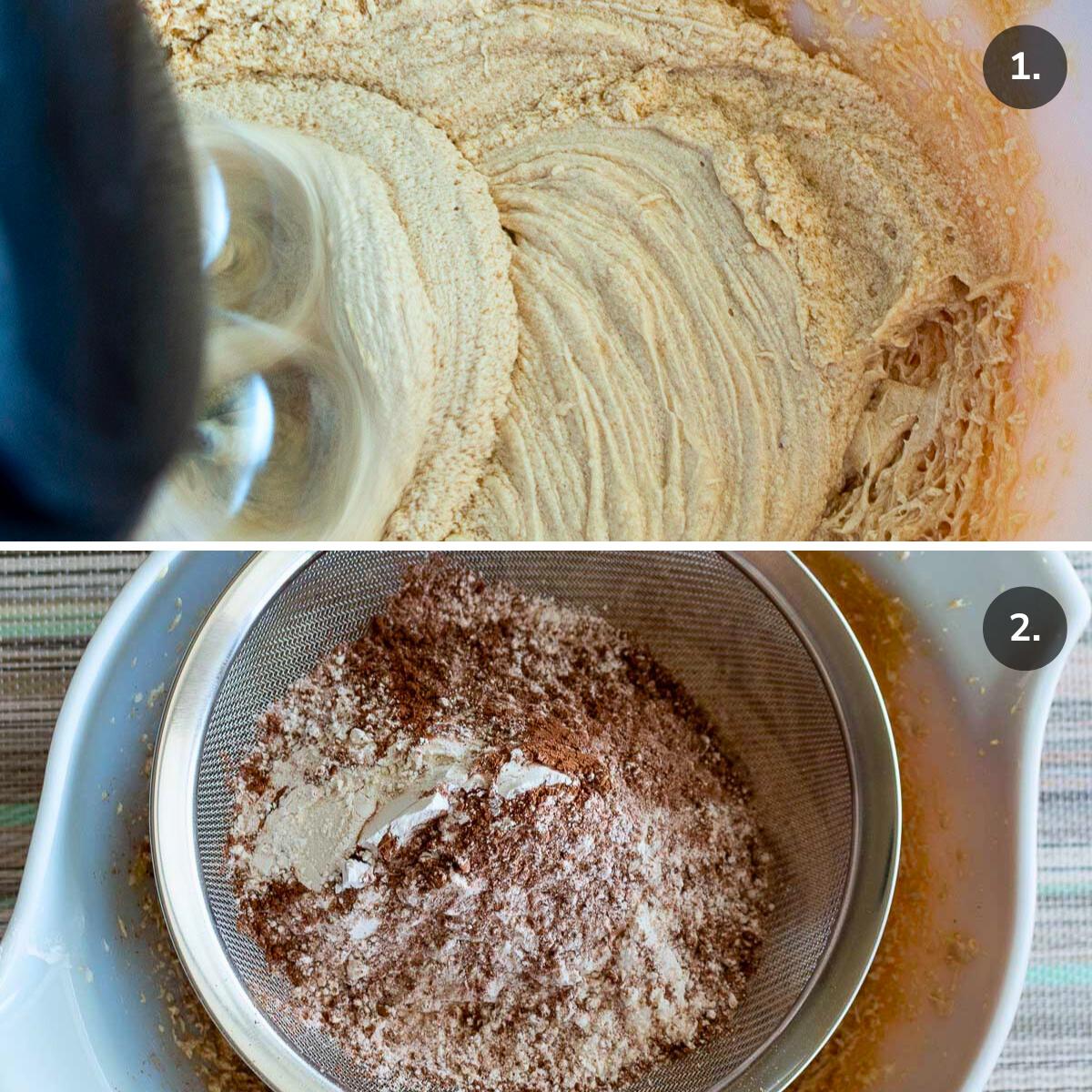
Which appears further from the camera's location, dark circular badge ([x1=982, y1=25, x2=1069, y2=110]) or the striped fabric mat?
the striped fabric mat

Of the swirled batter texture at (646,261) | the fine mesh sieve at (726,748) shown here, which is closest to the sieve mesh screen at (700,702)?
the fine mesh sieve at (726,748)

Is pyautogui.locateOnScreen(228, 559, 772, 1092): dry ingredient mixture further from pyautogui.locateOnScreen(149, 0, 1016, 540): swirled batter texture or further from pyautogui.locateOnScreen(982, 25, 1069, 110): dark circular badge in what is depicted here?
pyautogui.locateOnScreen(982, 25, 1069, 110): dark circular badge

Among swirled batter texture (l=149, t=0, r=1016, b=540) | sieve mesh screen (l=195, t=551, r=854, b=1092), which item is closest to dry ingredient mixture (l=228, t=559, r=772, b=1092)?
sieve mesh screen (l=195, t=551, r=854, b=1092)

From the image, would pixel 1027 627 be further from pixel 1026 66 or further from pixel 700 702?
pixel 1026 66

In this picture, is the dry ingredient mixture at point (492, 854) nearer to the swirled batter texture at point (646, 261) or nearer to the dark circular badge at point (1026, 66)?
the swirled batter texture at point (646, 261)

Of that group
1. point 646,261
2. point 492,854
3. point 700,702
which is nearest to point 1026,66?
point 646,261
